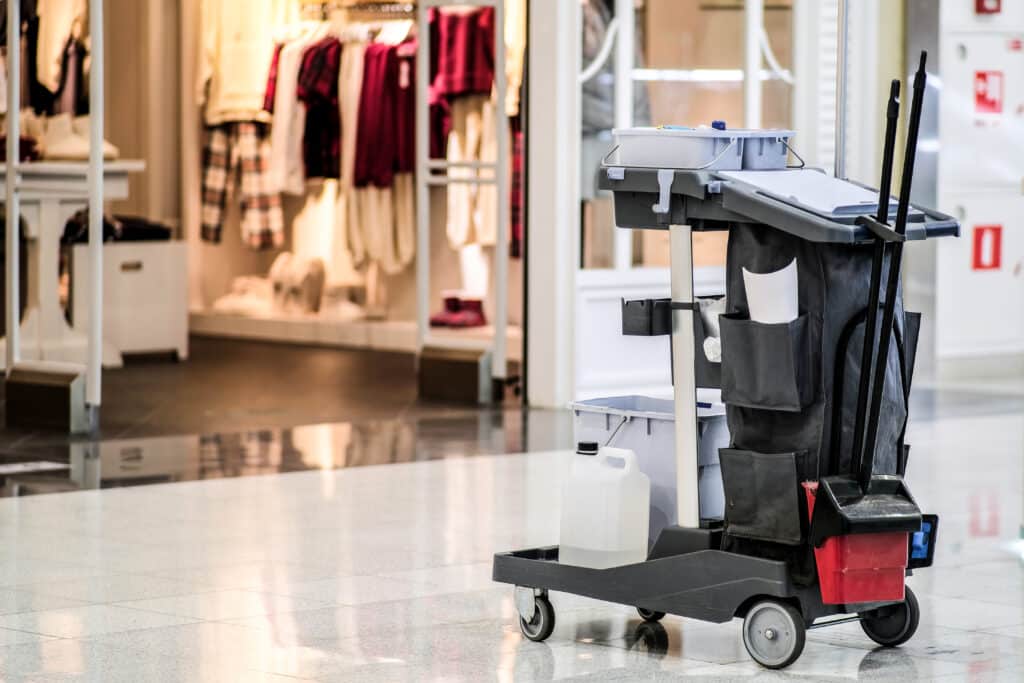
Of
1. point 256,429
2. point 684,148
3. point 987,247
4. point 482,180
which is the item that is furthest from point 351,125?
point 684,148

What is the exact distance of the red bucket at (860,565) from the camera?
3.62 metres

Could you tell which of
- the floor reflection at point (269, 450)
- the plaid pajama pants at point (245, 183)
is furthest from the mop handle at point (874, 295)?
the plaid pajama pants at point (245, 183)

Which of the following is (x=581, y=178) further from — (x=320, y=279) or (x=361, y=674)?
(x=361, y=674)

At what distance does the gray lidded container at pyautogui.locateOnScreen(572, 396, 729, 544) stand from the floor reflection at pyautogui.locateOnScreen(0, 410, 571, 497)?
7.99 feet

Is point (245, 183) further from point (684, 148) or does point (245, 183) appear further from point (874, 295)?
point (874, 295)

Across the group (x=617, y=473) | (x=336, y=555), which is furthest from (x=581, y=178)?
(x=617, y=473)

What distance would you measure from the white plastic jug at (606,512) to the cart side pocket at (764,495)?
0.21m

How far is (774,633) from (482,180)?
503cm

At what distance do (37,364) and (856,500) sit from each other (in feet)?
14.9

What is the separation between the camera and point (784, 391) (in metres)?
3.62

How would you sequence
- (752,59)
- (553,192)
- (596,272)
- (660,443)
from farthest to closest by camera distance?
(752,59), (596,272), (553,192), (660,443)

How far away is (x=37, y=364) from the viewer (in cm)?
748

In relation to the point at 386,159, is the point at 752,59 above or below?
above

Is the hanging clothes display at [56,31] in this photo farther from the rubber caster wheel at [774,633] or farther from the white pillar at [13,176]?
the rubber caster wheel at [774,633]
